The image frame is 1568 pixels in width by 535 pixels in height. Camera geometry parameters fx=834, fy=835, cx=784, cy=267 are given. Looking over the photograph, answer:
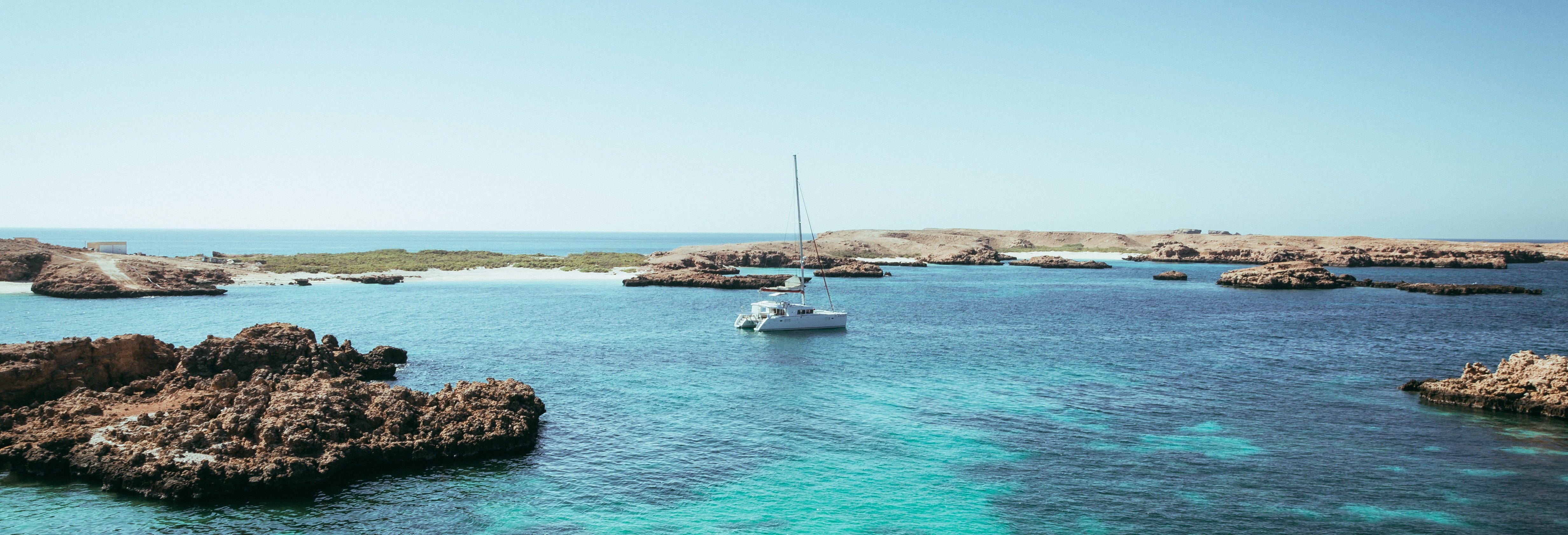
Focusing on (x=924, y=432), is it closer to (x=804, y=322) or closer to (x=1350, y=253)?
(x=804, y=322)

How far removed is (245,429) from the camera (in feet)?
68.7

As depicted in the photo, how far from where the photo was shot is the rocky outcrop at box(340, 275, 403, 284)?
261ft

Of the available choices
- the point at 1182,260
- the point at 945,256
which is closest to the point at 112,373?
the point at 945,256

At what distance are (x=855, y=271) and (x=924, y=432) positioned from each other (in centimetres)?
7872

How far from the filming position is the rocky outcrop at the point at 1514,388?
90.7 ft

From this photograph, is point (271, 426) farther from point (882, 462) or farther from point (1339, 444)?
point (1339, 444)

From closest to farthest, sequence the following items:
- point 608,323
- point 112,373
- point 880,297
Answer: point 112,373, point 608,323, point 880,297

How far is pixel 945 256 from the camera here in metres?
139

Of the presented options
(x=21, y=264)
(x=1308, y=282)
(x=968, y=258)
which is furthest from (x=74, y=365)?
(x=968, y=258)

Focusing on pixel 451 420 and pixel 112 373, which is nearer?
pixel 451 420

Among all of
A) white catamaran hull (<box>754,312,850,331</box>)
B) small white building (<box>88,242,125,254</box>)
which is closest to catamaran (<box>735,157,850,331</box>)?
white catamaran hull (<box>754,312,850,331</box>)

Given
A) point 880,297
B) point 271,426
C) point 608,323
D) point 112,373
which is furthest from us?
point 880,297

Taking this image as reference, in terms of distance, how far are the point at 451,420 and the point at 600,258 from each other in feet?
298

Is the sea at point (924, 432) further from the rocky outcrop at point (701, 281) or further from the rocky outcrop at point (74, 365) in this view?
the rocky outcrop at point (701, 281)
